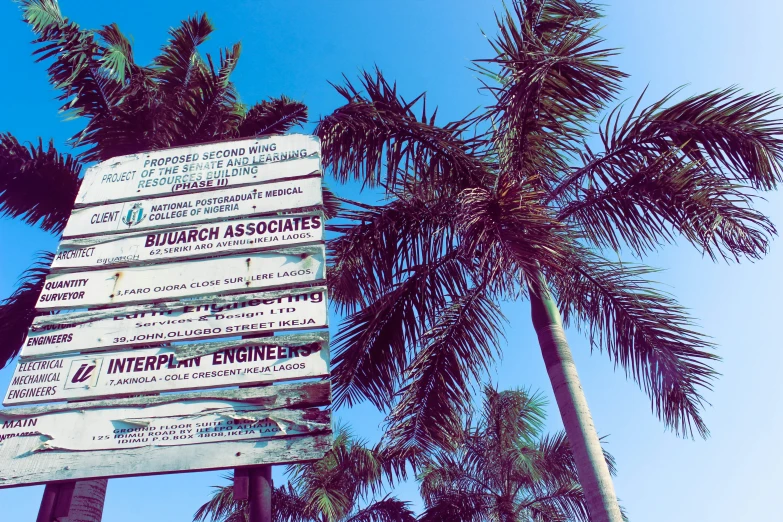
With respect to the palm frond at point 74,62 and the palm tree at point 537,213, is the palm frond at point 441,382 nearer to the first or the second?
the palm tree at point 537,213

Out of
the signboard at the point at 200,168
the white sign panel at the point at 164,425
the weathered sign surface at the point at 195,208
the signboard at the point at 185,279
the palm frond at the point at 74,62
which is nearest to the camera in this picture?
the white sign panel at the point at 164,425

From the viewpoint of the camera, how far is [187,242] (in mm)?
5133

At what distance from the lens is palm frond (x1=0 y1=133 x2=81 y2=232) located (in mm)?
8297

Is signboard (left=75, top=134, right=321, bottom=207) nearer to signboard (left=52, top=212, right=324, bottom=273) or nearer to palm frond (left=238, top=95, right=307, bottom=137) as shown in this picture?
signboard (left=52, top=212, right=324, bottom=273)

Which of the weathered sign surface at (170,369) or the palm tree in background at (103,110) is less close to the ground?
the palm tree in background at (103,110)

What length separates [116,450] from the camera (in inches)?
158

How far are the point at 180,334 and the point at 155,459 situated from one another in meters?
0.99

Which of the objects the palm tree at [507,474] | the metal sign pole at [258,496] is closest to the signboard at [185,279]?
the metal sign pole at [258,496]

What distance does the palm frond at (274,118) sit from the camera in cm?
931

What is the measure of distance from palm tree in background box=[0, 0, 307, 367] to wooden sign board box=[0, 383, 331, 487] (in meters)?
4.76

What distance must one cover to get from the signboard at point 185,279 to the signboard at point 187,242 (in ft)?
0.26

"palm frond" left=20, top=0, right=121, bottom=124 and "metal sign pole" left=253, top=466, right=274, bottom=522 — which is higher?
"palm frond" left=20, top=0, right=121, bottom=124

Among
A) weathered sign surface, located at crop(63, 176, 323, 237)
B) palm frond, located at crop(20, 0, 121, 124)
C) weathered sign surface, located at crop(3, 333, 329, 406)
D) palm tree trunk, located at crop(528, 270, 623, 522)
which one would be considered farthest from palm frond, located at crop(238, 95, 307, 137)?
weathered sign surface, located at crop(3, 333, 329, 406)

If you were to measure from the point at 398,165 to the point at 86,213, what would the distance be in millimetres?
3828
